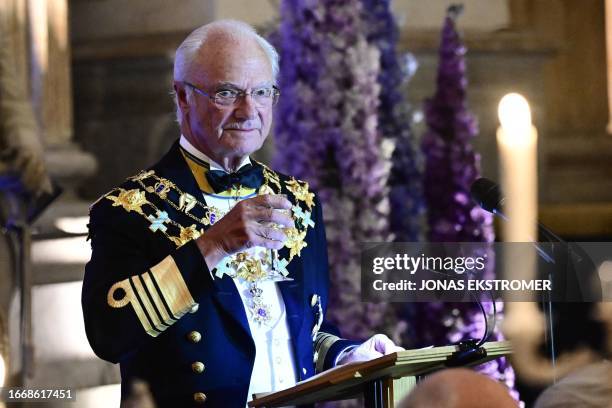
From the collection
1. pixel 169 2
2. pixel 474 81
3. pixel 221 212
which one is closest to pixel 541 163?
pixel 474 81

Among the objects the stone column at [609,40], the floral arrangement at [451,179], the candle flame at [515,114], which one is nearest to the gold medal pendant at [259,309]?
the floral arrangement at [451,179]

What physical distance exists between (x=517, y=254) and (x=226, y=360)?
1.92 metres

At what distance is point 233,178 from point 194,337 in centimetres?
36

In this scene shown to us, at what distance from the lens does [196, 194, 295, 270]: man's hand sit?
91.5 inches

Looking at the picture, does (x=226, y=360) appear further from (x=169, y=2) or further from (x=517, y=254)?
(x=169, y=2)

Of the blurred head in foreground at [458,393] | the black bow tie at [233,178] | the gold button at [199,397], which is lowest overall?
the gold button at [199,397]

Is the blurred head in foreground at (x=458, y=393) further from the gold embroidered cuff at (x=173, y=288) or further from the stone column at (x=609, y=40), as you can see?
the stone column at (x=609, y=40)

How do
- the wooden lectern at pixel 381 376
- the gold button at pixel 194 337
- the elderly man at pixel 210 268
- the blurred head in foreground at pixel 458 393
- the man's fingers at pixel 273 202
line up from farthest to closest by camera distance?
the gold button at pixel 194 337 < the elderly man at pixel 210 268 < the man's fingers at pixel 273 202 < the wooden lectern at pixel 381 376 < the blurred head in foreground at pixel 458 393

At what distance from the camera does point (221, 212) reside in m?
2.69

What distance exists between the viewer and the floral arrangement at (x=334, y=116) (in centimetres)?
450

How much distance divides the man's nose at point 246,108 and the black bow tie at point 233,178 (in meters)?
0.14

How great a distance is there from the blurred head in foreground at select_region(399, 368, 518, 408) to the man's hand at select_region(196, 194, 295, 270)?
0.88 metres

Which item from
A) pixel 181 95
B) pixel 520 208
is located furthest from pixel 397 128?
pixel 181 95

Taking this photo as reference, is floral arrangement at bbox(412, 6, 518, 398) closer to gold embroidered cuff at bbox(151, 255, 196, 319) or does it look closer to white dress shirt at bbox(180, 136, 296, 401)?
white dress shirt at bbox(180, 136, 296, 401)
